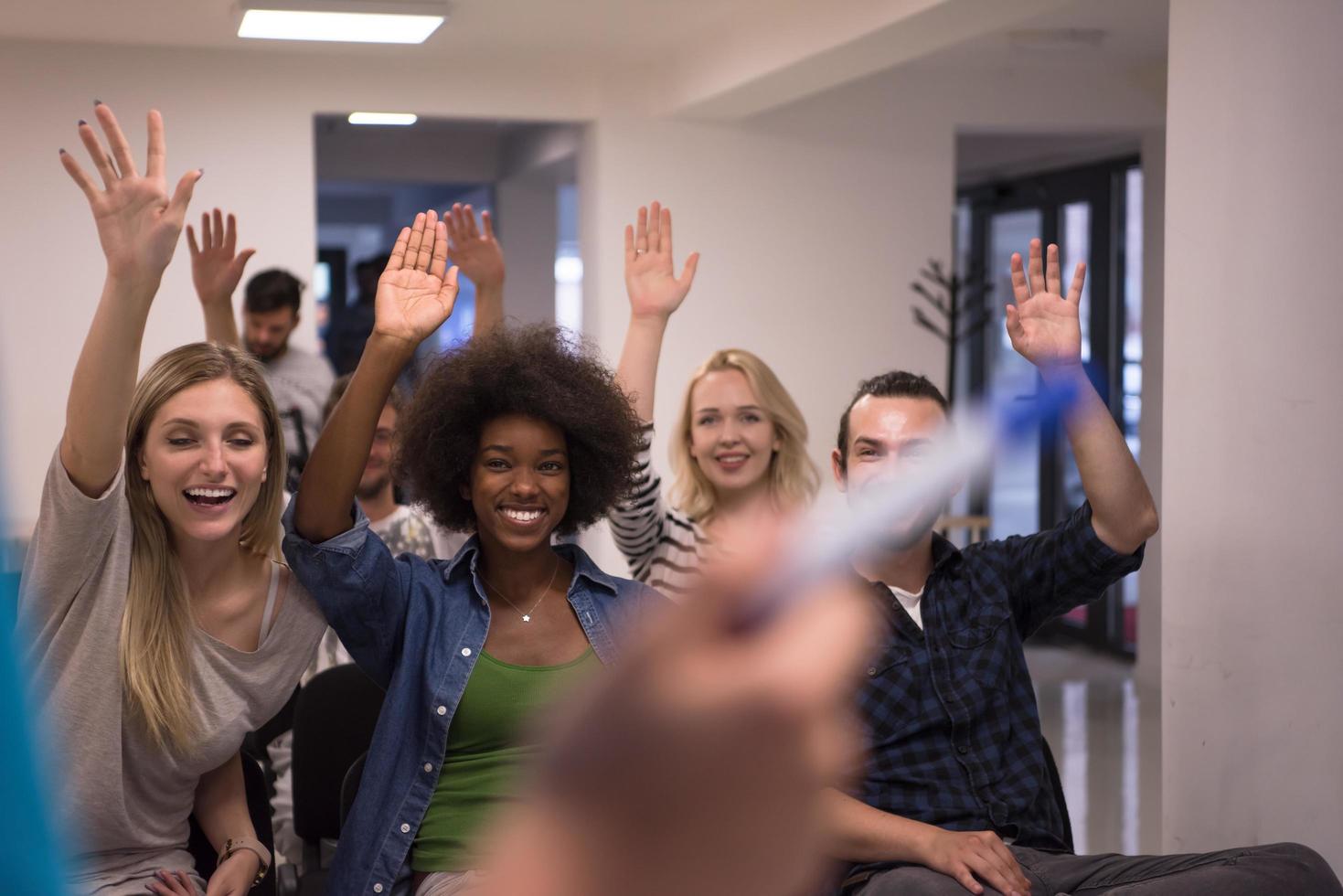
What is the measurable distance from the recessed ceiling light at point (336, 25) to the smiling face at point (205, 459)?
10.8 ft

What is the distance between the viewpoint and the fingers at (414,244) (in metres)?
2.46

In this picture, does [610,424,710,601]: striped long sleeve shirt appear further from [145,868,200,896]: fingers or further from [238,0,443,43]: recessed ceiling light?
[238,0,443,43]: recessed ceiling light

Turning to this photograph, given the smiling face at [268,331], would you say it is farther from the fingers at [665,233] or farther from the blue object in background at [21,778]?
the blue object in background at [21,778]

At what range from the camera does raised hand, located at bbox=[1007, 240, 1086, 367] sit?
2.69m

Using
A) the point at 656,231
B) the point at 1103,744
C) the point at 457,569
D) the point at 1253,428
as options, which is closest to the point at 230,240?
the point at 656,231

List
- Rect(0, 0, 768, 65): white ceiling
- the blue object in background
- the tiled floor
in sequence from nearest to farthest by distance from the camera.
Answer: the blue object in background < the tiled floor < Rect(0, 0, 768, 65): white ceiling

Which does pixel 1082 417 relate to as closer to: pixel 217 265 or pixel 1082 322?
pixel 217 265

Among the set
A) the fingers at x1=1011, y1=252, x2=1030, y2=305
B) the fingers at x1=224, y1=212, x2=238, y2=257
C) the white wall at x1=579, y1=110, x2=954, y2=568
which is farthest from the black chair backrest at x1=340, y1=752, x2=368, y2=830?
the white wall at x1=579, y1=110, x2=954, y2=568

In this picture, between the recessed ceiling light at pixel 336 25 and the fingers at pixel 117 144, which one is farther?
the recessed ceiling light at pixel 336 25

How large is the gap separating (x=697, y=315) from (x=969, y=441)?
552 centimetres

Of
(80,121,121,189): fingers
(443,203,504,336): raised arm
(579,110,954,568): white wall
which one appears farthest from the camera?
(579,110,954,568): white wall

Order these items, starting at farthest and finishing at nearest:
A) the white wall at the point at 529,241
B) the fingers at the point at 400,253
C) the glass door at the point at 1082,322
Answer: the white wall at the point at 529,241 → the glass door at the point at 1082,322 → the fingers at the point at 400,253

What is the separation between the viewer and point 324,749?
2793 millimetres

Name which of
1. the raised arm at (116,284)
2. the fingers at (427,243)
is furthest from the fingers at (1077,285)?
the raised arm at (116,284)
